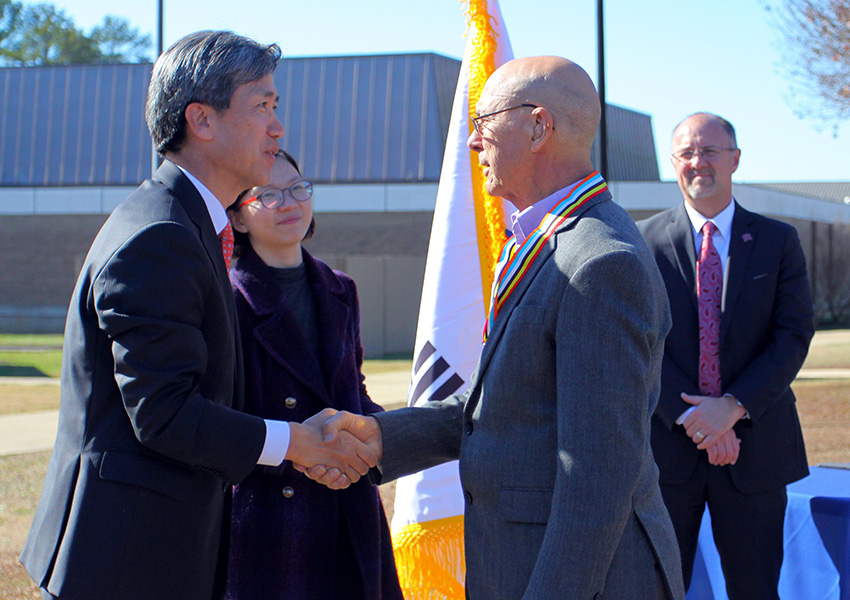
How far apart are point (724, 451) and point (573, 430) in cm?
186

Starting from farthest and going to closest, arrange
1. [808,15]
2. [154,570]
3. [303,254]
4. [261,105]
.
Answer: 1. [808,15]
2. [303,254]
3. [261,105]
4. [154,570]

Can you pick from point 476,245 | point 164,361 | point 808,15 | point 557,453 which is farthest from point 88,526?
point 808,15

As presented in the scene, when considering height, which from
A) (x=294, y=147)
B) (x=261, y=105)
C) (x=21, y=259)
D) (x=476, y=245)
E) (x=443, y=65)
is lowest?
(x=21, y=259)

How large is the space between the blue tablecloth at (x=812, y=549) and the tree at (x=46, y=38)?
2158 inches

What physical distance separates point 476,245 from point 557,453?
2057mm

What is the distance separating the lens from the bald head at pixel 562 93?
2096mm

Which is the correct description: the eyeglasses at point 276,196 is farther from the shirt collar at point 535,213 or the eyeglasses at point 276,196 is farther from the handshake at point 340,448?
the shirt collar at point 535,213

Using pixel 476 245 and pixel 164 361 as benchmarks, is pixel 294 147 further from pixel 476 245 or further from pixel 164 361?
pixel 164 361

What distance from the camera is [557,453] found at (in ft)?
6.42

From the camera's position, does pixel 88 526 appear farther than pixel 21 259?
No

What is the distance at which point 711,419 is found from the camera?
11.3 feet

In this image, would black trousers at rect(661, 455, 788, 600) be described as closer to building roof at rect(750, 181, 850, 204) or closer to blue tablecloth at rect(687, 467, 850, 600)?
blue tablecloth at rect(687, 467, 850, 600)

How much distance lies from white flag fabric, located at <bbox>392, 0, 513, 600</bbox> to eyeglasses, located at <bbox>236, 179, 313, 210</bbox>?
0.83 m

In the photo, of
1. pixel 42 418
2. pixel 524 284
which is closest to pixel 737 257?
pixel 524 284
